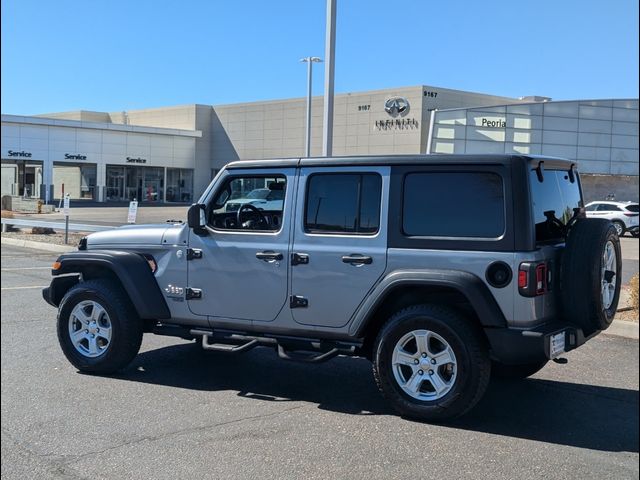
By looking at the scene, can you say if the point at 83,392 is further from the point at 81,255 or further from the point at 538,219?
the point at 538,219

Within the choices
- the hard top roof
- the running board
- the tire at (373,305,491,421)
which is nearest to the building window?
the running board

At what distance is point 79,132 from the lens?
55781 mm

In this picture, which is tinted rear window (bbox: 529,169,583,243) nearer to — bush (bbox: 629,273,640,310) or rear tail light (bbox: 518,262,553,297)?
rear tail light (bbox: 518,262,553,297)

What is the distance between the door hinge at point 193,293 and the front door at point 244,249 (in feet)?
0.04

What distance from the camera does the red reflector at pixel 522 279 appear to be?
4609 mm

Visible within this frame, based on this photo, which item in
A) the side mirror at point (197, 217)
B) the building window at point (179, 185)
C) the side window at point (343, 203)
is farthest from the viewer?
the building window at point (179, 185)

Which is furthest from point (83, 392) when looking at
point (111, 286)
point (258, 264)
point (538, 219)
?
point (538, 219)

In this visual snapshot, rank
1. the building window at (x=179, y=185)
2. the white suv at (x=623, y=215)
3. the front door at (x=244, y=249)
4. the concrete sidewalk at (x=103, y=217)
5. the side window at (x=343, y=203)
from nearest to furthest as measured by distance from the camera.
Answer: the side window at (x=343, y=203) < the front door at (x=244, y=249) < the white suv at (x=623, y=215) < the concrete sidewalk at (x=103, y=217) < the building window at (x=179, y=185)

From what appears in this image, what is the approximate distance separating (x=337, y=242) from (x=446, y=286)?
981 millimetres

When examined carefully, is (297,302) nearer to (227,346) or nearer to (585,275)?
(227,346)

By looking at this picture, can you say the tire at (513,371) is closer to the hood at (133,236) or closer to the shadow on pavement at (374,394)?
the shadow on pavement at (374,394)

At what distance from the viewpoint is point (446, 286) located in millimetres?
4805

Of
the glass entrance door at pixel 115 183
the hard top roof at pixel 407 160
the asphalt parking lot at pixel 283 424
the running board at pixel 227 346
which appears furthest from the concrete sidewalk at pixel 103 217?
the hard top roof at pixel 407 160

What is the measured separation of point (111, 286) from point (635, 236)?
28.0m
